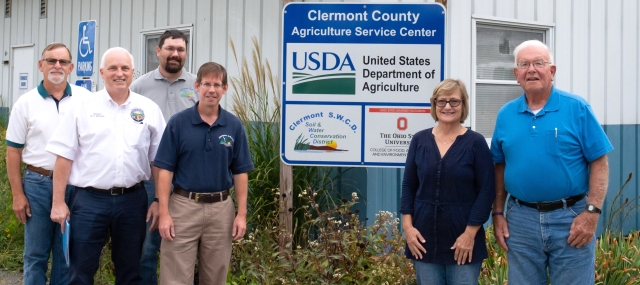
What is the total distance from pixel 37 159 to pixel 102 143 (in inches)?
26.1

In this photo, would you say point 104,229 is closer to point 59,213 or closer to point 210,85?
point 59,213

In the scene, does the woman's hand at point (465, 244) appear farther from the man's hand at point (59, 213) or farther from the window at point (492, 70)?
the window at point (492, 70)

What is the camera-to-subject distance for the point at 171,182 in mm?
→ 4281

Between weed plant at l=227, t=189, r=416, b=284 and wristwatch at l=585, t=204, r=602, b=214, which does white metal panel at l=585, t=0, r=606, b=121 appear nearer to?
weed plant at l=227, t=189, r=416, b=284

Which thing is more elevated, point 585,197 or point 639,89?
point 639,89

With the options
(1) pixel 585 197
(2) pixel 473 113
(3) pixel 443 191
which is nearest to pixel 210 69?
(3) pixel 443 191

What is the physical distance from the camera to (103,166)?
14.3ft

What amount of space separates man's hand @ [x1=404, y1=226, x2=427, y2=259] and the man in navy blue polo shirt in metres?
1.18


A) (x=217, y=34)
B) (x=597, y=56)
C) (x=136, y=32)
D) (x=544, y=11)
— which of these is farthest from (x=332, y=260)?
(x=136, y=32)

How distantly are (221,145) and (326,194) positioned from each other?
2.06 m

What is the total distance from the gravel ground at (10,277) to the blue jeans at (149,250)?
2028 mm

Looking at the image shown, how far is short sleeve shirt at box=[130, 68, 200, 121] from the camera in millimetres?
5227

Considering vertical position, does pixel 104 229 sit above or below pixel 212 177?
below

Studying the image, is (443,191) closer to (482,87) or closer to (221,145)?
(221,145)
